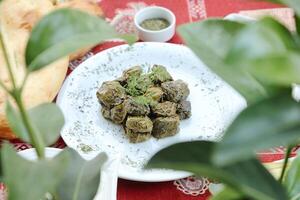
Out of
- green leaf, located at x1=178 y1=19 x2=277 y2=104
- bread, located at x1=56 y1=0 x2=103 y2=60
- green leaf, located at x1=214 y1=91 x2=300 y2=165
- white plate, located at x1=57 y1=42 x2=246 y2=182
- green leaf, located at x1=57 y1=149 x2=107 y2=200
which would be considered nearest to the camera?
green leaf, located at x1=214 y1=91 x2=300 y2=165

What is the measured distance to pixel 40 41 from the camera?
0.44 metres

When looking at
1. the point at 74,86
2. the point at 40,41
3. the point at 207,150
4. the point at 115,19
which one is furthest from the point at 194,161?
the point at 115,19

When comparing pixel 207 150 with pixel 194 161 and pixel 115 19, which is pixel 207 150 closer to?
pixel 194 161

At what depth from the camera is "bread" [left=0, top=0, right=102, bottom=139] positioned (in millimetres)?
994

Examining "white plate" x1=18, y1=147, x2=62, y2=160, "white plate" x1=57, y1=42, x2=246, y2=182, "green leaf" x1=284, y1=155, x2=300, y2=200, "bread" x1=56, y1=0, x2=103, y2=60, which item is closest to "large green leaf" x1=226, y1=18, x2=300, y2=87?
"green leaf" x1=284, y1=155, x2=300, y2=200

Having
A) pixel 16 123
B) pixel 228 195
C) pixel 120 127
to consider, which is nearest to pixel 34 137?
pixel 16 123

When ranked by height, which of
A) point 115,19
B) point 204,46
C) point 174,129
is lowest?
point 174,129

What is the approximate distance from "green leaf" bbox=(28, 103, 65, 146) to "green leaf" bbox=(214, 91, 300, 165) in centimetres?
23

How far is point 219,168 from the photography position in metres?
0.37

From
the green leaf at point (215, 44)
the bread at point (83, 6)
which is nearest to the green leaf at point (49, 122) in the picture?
the green leaf at point (215, 44)

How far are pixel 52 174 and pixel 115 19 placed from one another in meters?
0.90

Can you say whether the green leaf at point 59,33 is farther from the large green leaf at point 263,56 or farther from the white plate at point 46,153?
the white plate at point 46,153

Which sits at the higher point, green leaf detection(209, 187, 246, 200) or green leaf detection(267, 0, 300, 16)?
green leaf detection(267, 0, 300, 16)

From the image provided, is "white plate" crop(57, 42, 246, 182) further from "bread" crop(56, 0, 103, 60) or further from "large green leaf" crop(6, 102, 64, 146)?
"large green leaf" crop(6, 102, 64, 146)
